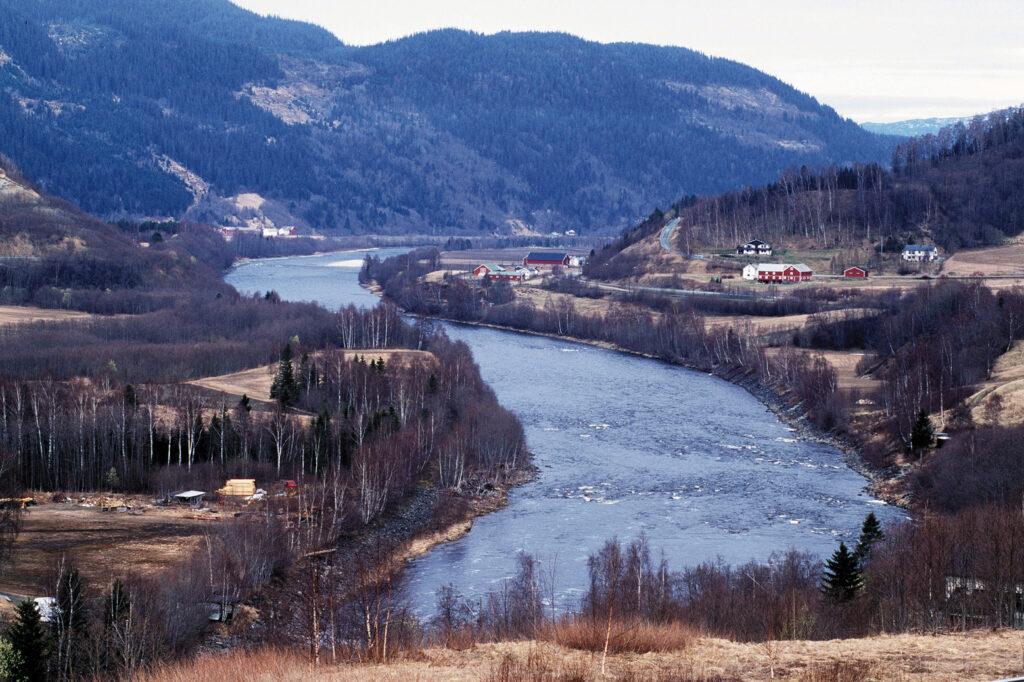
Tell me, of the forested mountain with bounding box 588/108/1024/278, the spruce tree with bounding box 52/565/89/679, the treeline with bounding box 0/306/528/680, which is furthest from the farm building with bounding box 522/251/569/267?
the spruce tree with bounding box 52/565/89/679

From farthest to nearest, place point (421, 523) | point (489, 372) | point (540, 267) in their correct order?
point (540, 267) → point (489, 372) → point (421, 523)

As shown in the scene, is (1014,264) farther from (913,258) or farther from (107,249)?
(107,249)

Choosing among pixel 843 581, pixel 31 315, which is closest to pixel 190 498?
pixel 843 581

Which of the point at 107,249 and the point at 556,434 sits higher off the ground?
the point at 107,249

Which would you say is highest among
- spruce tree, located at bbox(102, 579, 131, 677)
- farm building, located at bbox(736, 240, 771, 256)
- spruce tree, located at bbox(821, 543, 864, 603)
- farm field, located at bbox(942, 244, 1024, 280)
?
farm building, located at bbox(736, 240, 771, 256)

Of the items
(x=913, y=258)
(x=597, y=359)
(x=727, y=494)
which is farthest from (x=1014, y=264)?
(x=727, y=494)

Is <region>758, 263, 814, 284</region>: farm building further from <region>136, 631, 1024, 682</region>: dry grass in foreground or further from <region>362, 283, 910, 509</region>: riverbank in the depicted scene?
<region>136, 631, 1024, 682</region>: dry grass in foreground

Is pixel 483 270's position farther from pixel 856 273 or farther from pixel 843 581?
pixel 843 581
